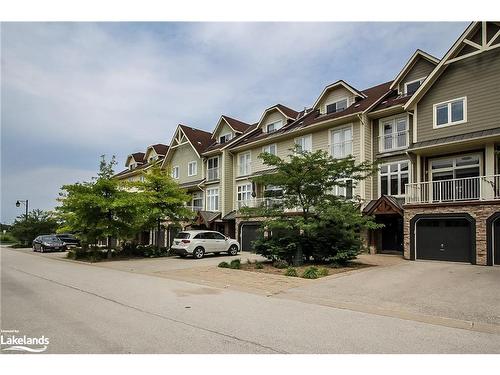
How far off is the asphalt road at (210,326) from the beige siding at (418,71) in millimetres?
17815

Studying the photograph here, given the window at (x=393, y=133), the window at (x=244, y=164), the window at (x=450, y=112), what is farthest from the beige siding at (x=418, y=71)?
the window at (x=244, y=164)

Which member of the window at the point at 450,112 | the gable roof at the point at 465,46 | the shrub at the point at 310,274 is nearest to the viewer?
the shrub at the point at 310,274

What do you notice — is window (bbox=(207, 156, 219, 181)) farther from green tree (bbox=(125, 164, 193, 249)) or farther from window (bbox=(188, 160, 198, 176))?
green tree (bbox=(125, 164, 193, 249))

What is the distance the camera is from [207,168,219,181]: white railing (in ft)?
111

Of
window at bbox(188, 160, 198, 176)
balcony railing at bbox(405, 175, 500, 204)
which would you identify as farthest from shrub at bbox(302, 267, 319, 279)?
window at bbox(188, 160, 198, 176)

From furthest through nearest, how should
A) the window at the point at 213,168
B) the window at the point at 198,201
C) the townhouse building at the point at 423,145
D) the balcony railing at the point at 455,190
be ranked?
1. the window at the point at 198,201
2. the window at the point at 213,168
3. the townhouse building at the point at 423,145
4. the balcony railing at the point at 455,190

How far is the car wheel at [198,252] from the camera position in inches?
855

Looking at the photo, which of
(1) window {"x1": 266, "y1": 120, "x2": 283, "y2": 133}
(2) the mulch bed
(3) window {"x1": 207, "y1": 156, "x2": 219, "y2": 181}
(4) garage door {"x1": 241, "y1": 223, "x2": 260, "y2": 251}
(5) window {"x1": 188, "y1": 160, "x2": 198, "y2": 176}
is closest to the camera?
(2) the mulch bed

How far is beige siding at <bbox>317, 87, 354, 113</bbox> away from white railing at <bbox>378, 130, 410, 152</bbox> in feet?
14.1

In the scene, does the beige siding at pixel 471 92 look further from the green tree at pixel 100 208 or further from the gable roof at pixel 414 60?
the green tree at pixel 100 208

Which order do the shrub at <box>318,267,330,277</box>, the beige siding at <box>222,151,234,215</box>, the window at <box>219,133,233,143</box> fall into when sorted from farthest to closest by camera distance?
the window at <box>219,133,233,143</box> < the beige siding at <box>222,151,234,215</box> < the shrub at <box>318,267,330,277</box>

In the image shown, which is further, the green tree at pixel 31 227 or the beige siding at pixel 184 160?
the green tree at pixel 31 227

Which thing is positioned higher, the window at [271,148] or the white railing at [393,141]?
the window at [271,148]

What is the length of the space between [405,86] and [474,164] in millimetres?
6755
